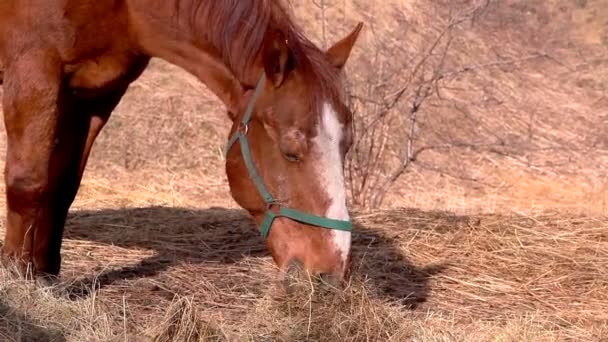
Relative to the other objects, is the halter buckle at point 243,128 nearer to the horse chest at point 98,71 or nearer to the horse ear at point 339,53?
the horse ear at point 339,53

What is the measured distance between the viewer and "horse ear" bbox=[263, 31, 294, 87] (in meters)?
3.61

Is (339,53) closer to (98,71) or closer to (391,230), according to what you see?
(98,71)

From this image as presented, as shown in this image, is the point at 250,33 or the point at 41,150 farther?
the point at 41,150

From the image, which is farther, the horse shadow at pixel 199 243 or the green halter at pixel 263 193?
the horse shadow at pixel 199 243

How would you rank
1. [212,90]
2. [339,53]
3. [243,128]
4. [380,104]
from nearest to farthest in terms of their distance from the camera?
1. [243,128]
2. [339,53]
3. [212,90]
4. [380,104]

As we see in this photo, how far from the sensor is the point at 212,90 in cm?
412

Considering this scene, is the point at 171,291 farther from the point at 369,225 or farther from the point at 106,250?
the point at 369,225

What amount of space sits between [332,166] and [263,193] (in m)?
0.34

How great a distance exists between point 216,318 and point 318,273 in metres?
0.73

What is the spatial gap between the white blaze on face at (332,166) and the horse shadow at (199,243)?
1014 millimetres

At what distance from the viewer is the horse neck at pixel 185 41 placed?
159 inches

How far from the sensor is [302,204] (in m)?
3.61

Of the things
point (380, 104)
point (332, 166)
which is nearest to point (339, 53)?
point (332, 166)

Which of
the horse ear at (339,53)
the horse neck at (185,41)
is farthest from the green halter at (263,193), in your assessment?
the horse ear at (339,53)
